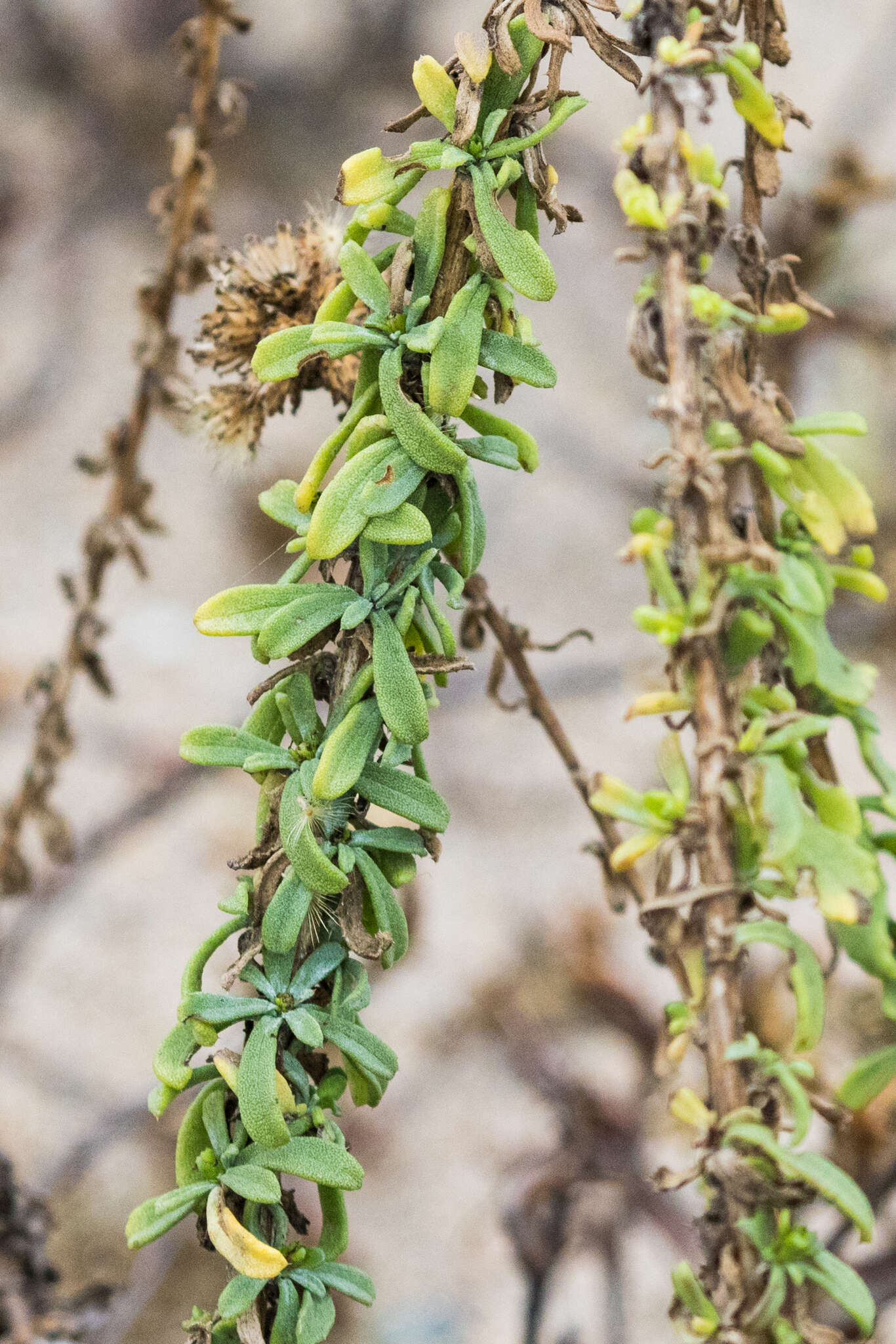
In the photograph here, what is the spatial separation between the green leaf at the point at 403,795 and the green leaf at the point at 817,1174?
0.05 metres

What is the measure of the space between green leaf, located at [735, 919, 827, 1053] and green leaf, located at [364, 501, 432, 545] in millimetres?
64

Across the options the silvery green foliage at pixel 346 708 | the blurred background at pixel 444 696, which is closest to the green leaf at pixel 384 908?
the silvery green foliage at pixel 346 708

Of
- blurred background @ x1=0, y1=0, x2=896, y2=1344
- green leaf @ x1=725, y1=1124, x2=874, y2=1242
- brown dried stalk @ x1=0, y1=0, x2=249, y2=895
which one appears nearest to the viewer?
green leaf @ x1=725, y1=1124, x2=874, y2=1242

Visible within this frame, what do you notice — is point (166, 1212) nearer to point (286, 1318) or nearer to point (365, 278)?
point (286, 1318)

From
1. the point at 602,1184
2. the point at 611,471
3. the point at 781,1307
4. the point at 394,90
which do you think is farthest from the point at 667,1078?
the point at 394,90

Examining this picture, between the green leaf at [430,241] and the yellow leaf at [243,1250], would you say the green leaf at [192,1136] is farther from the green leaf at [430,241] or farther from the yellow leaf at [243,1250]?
the green leaf at [430,241]

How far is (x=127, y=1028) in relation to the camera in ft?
2.05

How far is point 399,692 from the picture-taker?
0.46ft

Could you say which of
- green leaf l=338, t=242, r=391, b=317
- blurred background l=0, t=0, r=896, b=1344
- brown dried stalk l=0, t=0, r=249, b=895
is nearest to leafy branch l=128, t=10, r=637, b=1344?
green leaf l=338, t=242, r=391, b=317

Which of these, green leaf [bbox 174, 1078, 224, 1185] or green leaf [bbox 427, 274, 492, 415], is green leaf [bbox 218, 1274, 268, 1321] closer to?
green leaf [bbox 174, 1078, 224, 1185]

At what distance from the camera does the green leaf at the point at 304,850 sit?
0.14 meters

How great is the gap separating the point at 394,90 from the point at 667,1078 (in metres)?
0.73

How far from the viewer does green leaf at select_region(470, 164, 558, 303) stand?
141 mm

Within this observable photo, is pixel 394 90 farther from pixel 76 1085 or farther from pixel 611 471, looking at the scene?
pixel 76 1085
